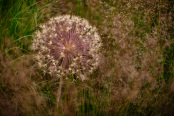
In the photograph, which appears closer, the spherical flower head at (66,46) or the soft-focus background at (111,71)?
the soft-focus background at (111,71)

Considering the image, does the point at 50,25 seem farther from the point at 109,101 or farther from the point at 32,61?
the point at 109,101

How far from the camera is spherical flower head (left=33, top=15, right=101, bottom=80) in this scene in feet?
6.49

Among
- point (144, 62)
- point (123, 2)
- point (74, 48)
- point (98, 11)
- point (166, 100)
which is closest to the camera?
point (166, 100)

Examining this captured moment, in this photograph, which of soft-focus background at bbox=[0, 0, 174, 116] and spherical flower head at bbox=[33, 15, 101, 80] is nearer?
soft-focus background at bbox=[0, 0, 174, 116]

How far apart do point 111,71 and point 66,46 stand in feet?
2.74

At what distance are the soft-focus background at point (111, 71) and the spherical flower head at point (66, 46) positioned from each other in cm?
19

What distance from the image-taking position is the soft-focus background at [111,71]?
1.57 metres

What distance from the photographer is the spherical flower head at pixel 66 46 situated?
1.98m

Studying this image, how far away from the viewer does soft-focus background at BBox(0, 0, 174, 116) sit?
5.16ft

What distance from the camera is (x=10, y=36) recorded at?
2275 millimetres

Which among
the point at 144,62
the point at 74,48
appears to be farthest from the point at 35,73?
the point at 144,62

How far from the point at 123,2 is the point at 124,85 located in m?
1.73

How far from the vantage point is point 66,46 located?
2.04 metres

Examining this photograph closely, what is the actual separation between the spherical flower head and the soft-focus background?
→ 0.63 feet
